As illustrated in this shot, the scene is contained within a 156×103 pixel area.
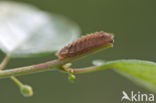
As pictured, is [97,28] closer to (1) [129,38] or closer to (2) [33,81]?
(1) [129,38]

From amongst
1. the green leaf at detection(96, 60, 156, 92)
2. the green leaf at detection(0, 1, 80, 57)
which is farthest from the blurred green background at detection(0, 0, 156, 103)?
the green leaf at detection(96, 60, 156, 92)

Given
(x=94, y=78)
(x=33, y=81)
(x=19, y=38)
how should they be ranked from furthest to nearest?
(x=94, y=78), (x=33, y=81), (x=19, y=38)

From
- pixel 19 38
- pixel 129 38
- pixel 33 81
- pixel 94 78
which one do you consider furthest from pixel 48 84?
pixel 19 38

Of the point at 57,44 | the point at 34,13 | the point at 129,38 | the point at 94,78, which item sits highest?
the point at 34,13

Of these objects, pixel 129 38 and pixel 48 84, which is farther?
pixel 129 38

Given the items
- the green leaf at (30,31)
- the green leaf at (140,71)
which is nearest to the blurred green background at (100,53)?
the green leaf at (30,31)

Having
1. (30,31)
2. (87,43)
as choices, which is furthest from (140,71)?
(30,31)

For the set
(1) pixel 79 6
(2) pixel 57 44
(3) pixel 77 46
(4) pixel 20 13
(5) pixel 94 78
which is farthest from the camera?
(1) pixel 79 6

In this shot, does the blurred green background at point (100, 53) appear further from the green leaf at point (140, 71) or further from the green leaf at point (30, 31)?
the green leaf at point (140, 71)
